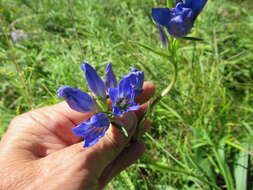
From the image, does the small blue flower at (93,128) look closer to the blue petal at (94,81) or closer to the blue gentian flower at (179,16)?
the blue petal at (94,81)

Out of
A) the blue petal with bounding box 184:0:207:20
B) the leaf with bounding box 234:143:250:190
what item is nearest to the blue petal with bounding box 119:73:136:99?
the blue petal with bounding box 184:0:207:20

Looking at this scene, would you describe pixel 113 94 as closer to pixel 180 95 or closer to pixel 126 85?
pixel 126 85

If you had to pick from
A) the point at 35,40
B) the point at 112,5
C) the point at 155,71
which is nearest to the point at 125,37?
the point at 155,71

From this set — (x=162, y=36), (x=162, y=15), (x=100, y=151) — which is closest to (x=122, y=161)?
(x=100, y=151)

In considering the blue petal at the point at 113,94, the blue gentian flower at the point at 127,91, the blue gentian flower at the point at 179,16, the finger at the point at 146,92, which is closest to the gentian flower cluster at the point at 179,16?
the blue gentian flower at the point at 179,16

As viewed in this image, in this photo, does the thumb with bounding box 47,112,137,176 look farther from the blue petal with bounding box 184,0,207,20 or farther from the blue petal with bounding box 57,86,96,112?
the blue petal with bounding box 184,0,207,20

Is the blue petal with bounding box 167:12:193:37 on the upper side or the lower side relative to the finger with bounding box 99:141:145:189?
upper
